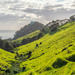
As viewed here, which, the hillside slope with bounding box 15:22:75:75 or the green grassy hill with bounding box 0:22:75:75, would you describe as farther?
the green grassy hill with bounding box 0:22:75:75

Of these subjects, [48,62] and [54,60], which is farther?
[48,62]

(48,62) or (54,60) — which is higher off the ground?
(54,60)

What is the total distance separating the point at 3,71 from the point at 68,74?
142 feet

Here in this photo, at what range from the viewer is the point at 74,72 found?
102ft

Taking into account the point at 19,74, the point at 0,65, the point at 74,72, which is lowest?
the point at 19,74

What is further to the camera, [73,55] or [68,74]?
[73,55]

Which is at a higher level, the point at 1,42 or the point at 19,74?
the point at 1,42

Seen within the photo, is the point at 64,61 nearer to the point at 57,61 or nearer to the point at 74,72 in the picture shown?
the point at 57,61

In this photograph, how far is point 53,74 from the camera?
39.4 meters

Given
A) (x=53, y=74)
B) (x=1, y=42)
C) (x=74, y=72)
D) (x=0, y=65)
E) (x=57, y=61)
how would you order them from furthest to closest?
(x=1, y=42) < (x=0, y=65) < (x=57, y=61) < (x=53, y=74) < (x=74, y=72)

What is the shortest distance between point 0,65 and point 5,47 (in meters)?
74.1

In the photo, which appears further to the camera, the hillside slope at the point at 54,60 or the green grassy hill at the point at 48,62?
the green grassy hill at the point at 48,62

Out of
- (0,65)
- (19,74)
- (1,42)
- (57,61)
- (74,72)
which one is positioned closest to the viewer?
(74,72)

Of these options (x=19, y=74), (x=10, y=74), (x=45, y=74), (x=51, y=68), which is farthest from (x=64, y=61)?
(x=10, y=74)
